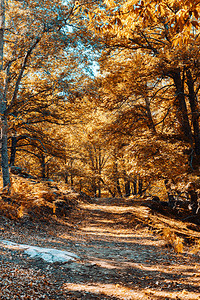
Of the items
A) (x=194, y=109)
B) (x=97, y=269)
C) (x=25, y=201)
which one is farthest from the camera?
(x=194, y=109)

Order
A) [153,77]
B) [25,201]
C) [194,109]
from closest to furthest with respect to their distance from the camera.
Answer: [25,201] → [153,77] → [194,109]

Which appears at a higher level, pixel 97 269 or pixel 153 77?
pixel 153 77

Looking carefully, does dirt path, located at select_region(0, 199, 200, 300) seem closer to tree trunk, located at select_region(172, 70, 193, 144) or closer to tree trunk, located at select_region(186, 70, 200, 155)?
tree trunk, located at select_region(186, 70, 200, 155)

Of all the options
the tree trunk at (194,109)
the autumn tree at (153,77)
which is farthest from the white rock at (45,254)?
the tree trunk at (194,109)

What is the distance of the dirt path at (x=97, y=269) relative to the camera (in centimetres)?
301

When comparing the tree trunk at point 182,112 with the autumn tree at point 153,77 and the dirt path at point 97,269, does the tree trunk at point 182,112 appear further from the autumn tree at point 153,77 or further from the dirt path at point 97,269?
the dirt path at point 97,269

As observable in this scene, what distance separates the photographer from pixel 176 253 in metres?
5.75

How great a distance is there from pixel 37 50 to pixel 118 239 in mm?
6522

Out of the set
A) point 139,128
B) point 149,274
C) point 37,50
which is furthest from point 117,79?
point 149,274

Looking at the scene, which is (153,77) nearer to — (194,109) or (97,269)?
(194,109)

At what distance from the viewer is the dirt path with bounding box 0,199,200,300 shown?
9.87ft

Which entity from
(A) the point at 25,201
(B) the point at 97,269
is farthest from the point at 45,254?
(A) the point at 25,201

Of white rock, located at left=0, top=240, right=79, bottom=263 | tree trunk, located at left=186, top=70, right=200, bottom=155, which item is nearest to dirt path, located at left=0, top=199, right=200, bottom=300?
white rock, located at left=0, top=240, right=79, bottom=263

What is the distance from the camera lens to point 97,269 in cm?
398
